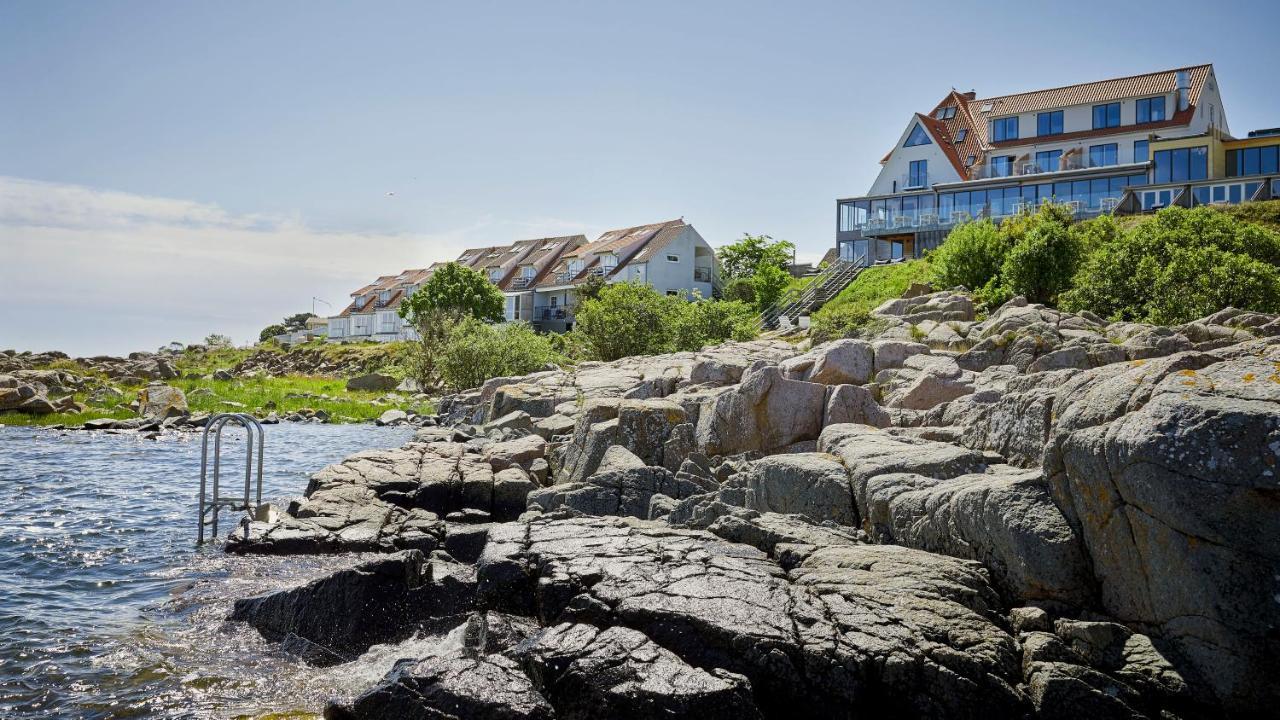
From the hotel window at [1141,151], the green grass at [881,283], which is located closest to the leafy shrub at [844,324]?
the green grass at [881,283]

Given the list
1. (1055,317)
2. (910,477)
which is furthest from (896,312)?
(910,477)

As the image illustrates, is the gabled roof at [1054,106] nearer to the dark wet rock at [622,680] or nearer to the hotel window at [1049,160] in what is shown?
the hotel window at [1049,160]

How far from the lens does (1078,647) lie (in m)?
7.11

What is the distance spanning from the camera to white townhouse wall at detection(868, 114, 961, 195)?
206ft

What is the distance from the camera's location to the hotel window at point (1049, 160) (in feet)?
195

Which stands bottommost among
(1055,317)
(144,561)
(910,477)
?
(144,561)

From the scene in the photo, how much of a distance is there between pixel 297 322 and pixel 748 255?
8223 cm

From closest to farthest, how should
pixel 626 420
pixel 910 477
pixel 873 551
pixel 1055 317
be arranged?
pixel 873 551 → pixel 910 477 → pixel 626 420 → pixel 1055 317

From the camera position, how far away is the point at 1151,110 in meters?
58.3

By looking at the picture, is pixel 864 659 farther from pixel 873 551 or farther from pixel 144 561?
pixel 144 561

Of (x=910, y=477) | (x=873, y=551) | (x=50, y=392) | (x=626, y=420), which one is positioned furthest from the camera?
(x=50, y=392)

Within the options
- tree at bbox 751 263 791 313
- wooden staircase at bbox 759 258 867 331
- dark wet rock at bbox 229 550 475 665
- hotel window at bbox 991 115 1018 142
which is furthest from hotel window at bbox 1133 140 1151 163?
dark wet rock at bbox 229 550 475 665

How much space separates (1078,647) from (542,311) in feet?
240

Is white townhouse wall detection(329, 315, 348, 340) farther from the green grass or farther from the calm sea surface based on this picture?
the calm sea surface
